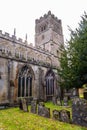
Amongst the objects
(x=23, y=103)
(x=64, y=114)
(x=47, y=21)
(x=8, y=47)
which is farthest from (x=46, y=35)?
(x=64, y=114)

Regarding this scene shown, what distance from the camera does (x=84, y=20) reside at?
1591 centimetres

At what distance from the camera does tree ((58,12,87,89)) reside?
14.4 meters

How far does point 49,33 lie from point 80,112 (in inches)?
1591

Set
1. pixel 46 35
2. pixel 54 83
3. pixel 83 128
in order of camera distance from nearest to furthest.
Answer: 1. pixel 83 128
2. pixel 54 83
3. pixel 46 35

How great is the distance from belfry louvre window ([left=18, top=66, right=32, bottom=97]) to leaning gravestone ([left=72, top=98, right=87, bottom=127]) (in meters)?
10.7

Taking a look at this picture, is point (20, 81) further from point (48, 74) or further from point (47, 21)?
point (47, 21)

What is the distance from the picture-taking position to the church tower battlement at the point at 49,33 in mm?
44594

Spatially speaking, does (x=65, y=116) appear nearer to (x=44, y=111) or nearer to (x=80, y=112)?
(x=80, y=112)

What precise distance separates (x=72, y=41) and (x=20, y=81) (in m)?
7.70

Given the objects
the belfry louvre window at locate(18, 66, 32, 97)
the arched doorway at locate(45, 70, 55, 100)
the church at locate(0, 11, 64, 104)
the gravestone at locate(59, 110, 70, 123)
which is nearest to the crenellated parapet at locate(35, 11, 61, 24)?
the church at locate(0, 11, 64, 104)

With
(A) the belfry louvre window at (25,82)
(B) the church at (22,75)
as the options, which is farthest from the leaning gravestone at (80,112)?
(A) the belfry louvre window at (25,82)

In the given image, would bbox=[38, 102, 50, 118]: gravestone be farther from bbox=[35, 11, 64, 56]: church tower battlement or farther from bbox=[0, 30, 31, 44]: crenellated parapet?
bbox=[35, 11, 64, 56]: church tower battlement

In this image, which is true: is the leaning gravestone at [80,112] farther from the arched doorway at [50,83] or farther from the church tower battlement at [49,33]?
the church tower battlement at [49,33]

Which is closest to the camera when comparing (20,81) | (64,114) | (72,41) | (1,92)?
(64,114)
